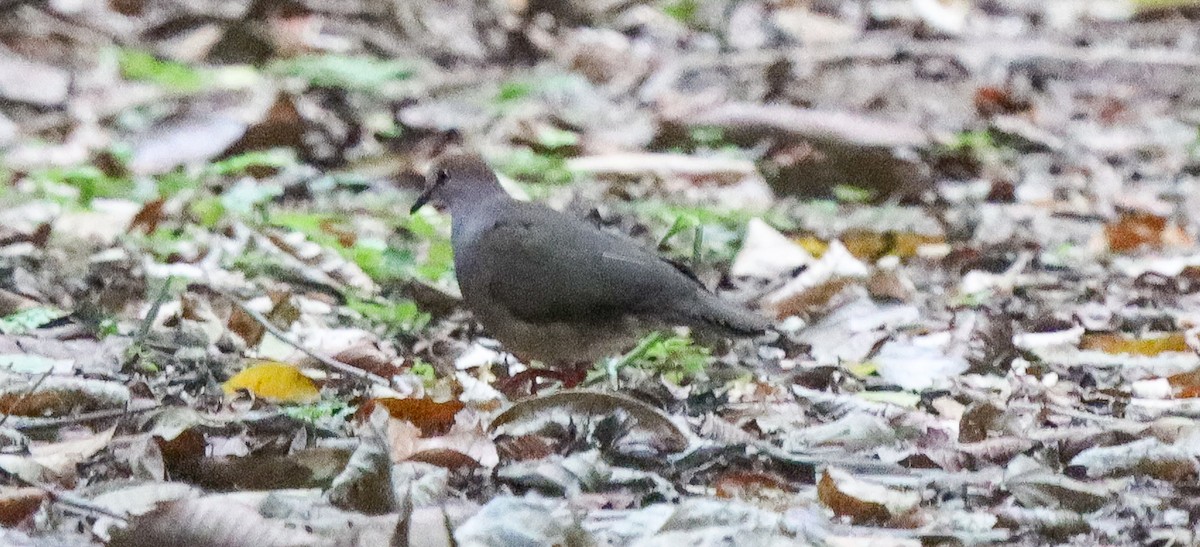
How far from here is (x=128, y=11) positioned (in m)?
8.93

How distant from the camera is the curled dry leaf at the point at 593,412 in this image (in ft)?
11.8

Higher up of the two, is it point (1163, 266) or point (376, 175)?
point (1163, 266)

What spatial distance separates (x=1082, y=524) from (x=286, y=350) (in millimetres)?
2139

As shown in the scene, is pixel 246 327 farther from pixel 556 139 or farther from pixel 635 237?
pixel 556 139

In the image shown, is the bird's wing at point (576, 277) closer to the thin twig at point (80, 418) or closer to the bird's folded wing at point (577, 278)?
the bird's folded wing at point (577, 278)

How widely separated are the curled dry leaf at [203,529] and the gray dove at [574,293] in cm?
183

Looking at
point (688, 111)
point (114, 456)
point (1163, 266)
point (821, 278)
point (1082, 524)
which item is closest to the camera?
point (1082, 524)

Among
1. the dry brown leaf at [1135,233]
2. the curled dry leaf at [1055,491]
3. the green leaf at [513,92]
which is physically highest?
the curled dry leaf at [1055,491]

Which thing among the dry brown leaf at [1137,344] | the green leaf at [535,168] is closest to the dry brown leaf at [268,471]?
the dry brown leaf at [1137,344]

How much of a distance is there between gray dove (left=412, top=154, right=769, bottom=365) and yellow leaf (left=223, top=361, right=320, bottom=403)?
67 cm

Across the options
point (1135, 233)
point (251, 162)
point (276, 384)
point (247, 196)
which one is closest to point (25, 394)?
point (276, 384)

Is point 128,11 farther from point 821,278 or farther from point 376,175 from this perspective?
point 821,278

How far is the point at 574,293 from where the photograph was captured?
4465 mm

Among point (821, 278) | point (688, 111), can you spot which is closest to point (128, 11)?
point (688, 111)
